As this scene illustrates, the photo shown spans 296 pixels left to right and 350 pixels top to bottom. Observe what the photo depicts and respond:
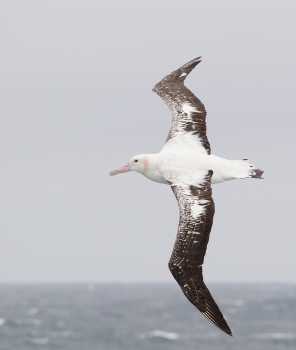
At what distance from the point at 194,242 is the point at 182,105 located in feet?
13.8

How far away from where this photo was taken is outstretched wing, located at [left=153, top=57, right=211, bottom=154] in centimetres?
1914

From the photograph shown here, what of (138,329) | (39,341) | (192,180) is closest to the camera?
(192,180)

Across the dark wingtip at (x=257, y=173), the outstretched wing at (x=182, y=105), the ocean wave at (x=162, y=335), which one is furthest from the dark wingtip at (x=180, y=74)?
the ocean wave at (x=162, y=335)

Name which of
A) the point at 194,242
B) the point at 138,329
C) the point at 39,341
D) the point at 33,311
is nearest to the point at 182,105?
the point at 194,242

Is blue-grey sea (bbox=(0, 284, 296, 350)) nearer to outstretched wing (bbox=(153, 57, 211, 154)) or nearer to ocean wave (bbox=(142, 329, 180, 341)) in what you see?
ocean wave (bbox=(142, 329, 180, 341))

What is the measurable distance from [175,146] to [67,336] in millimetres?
112380

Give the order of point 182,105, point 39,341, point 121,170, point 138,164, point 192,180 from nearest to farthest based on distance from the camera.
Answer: point 192,180 < point 138,164 < point 121,170 < point 182,105 < point 39,341

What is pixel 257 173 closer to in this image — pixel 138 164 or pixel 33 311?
pixel 138 164

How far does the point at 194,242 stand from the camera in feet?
55.1

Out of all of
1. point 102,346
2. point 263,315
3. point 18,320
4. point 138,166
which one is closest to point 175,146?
point 138,166

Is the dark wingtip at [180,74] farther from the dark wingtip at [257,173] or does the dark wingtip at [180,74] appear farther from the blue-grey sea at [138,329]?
the blue-grey sea at [138,329]

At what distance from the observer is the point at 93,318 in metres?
158

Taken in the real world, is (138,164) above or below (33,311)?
below

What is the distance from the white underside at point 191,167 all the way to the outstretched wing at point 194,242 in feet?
0.43
